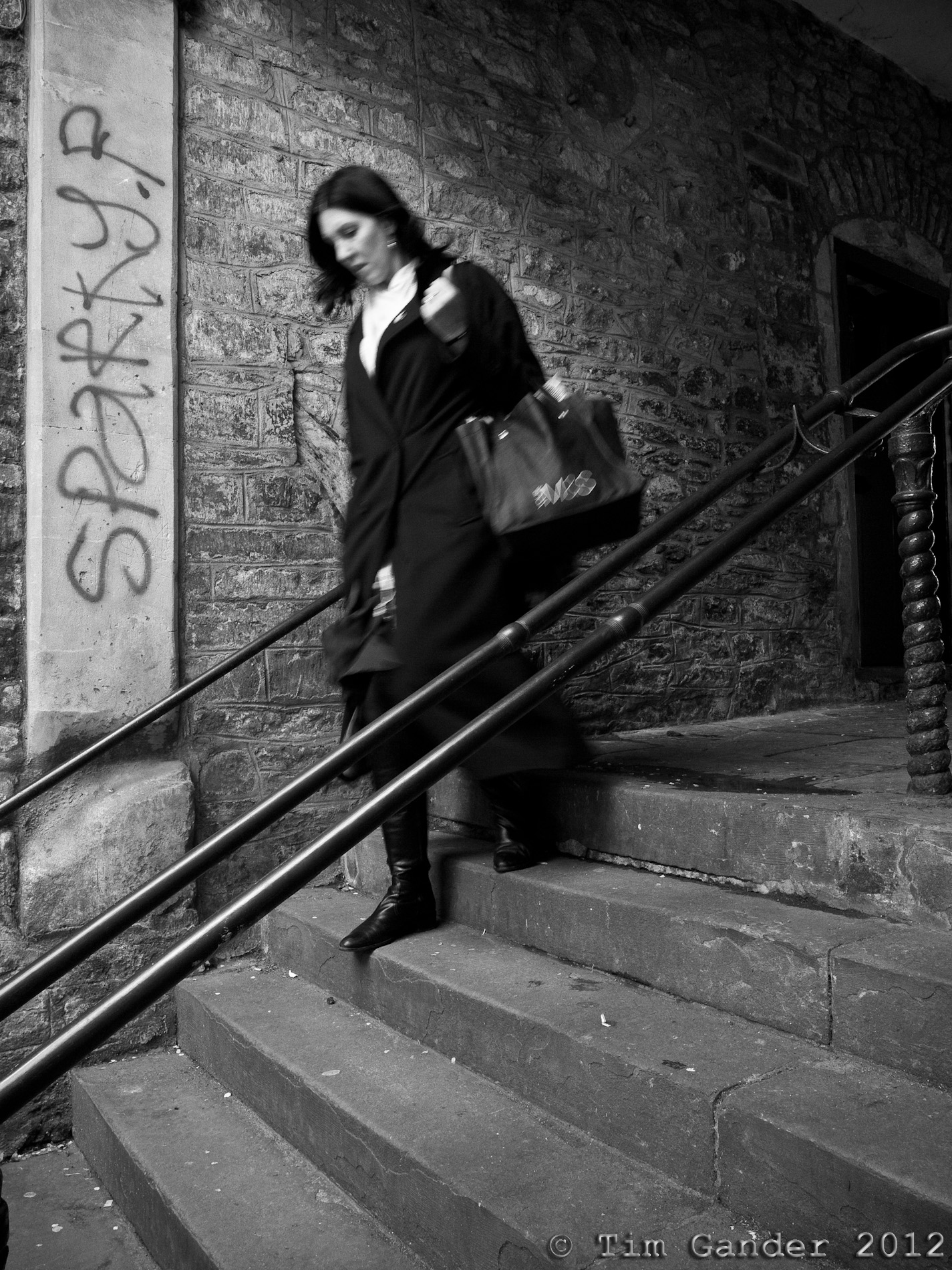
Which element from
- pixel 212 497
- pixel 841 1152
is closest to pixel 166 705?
pixel 212 497

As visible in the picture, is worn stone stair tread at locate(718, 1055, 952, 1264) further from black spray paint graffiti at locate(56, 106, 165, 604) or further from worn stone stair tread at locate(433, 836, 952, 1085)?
black spray paint graffiti at locate(56, 106, 165, 604)

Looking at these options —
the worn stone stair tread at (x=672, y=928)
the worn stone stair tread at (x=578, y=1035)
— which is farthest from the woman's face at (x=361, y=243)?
the worn stone stair tread at (x=578, y=1035)

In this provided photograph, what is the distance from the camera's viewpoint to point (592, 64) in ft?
14.2

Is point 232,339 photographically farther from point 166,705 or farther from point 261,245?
point 166,705

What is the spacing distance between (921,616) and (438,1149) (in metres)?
1.40

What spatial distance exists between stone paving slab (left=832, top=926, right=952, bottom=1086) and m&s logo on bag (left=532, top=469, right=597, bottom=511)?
1.01 meters

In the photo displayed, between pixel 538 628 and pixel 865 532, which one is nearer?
pixel 538 628

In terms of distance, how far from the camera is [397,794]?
4.77 ft

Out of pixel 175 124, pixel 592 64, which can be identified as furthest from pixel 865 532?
pixel 175 124

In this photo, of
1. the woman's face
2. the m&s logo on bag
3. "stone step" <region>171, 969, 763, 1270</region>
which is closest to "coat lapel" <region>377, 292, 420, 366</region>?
the woman's face

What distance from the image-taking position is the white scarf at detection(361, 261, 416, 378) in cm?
249

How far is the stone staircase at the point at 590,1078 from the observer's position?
59.9 inches

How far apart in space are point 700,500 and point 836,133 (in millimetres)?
4007

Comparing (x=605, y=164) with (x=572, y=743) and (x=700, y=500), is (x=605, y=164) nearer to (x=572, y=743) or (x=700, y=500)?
(x=700, y=500)
